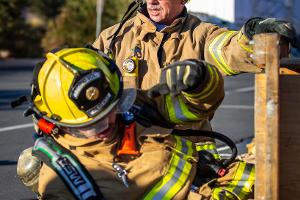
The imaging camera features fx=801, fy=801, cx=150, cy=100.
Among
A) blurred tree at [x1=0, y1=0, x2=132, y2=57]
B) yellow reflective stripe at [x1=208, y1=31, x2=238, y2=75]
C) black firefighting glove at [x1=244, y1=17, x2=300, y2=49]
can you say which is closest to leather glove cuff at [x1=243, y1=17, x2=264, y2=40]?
black firefighting glove at [x1=244, y1=17, x2=300, y2=49]

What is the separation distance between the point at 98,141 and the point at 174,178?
392 millimetres

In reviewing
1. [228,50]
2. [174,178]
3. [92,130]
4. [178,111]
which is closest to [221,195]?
[174,178]

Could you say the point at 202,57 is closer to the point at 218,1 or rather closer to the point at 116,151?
the point at 116,151

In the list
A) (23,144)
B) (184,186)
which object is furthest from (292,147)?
(23,144)

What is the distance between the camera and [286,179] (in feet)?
11.8

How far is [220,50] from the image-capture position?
4.63 m

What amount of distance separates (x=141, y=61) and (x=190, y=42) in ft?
1.06

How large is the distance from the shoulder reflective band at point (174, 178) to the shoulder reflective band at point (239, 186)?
0.24 m

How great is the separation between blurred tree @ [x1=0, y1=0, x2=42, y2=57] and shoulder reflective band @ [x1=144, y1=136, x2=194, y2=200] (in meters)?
27.3

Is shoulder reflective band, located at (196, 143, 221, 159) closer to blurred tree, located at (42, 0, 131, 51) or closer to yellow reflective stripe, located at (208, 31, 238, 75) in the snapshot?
yellow reflective stripe, located at (208, 31, 238, 75)

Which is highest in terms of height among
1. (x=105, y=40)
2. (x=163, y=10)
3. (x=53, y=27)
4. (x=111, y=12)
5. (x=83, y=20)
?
(x=163, y=10)

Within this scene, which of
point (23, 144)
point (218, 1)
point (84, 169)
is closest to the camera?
point (84, 169)

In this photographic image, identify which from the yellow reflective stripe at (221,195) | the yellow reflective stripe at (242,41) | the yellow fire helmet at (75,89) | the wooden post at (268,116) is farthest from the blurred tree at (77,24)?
the wooden post at (268,116)

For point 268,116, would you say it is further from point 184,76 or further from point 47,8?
point 47,8
